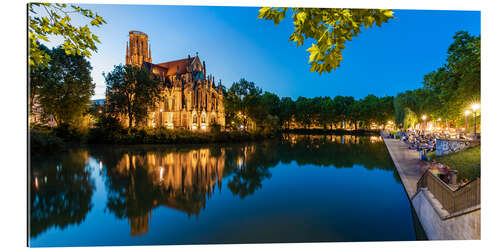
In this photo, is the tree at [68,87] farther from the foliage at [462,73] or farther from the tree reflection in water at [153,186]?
the foliage at [462,73]

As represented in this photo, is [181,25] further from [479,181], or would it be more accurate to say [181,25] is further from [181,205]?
[479,181]

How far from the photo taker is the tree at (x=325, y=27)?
7.91 feet

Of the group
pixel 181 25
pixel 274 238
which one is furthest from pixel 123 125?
pixel 274 238

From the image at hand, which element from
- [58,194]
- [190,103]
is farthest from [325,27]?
[190,103]

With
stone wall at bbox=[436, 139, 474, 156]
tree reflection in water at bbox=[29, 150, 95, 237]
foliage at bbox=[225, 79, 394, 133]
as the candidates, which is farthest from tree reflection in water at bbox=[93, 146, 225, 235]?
foliage at bbox=[225, 79, 394, 133]

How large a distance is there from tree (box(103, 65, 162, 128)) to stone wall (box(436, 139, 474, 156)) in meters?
25.7

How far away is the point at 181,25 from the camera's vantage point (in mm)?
5391

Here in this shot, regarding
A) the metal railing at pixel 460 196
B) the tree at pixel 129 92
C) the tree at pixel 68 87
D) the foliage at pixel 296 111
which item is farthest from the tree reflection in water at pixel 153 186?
the foliage at pixel 296 111

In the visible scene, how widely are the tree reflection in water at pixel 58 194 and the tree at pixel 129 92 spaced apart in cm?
1261

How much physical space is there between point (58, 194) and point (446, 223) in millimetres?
10714

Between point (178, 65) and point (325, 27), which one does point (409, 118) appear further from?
point (178, 65)

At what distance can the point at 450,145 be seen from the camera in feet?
37.7

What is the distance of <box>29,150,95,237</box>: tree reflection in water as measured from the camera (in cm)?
510

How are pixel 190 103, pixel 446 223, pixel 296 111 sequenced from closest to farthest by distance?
pixel 446 223 < pixel 190 103 < pixel 296 111
